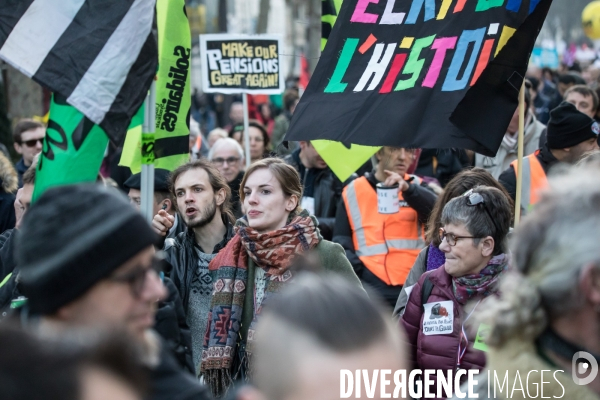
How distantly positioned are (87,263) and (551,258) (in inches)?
44.4

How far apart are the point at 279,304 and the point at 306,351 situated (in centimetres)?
12

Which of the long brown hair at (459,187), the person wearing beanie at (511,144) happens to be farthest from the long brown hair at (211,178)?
the person wearing beanie at (511,144)

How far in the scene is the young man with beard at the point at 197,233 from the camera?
498 cm

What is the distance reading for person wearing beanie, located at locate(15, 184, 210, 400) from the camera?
2.17 m

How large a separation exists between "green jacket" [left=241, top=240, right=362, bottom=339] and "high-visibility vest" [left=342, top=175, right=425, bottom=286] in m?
1.81

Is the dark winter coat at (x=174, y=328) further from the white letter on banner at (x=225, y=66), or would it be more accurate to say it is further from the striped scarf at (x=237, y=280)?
the white letter on banner at (x=225, y=66)

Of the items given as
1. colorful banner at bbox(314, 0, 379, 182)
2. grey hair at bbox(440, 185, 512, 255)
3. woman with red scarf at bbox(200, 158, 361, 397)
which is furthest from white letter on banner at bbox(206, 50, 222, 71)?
grey hair at bbox(440, 185, 512, 255)

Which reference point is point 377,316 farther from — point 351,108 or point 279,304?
point 351,108

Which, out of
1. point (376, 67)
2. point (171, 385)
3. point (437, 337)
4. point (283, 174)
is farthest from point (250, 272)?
point (171, 385)

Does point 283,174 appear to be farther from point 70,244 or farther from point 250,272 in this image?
point 70,244

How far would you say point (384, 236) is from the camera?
647 centimetres

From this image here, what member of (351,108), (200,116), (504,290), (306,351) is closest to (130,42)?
(351,108)

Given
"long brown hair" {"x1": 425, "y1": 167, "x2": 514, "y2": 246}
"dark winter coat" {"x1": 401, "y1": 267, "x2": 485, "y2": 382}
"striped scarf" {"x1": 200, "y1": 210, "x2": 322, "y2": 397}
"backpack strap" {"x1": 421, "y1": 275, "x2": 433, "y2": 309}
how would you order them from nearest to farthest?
"dark winter coat" {"x1": 401, "y1": 267, "x2": 485, "y2": 382}
"backpack strap" {"x1": 421, "y1": 275, "x2": 433, "y2": 309}
"striped scarf" {"x1": 200, "y1": 210, "x2": 322, "y2": 397}
"long brown hair" {"x1": 425, "y1": 167, "x2": 514, "y2": 246}

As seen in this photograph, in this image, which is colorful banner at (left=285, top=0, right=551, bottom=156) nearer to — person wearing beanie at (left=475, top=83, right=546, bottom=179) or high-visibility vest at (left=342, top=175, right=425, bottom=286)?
high-visibility vest at (left=342, top=175, right=425, bottom=286)
